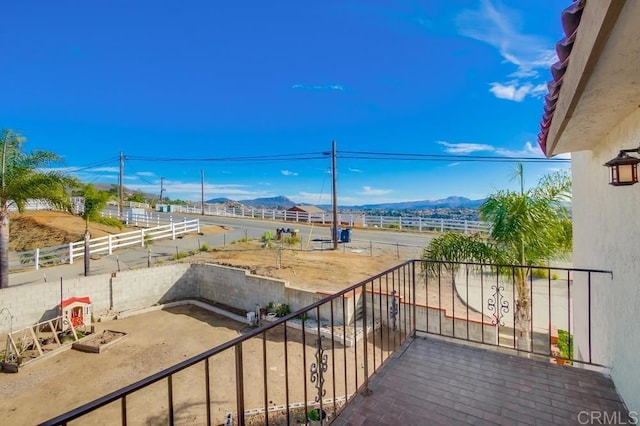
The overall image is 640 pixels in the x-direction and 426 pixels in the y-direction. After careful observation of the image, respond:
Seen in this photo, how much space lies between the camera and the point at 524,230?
14.6 feet

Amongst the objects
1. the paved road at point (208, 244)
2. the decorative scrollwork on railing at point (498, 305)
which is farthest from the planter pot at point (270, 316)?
the decorative scrollwork on railing at point (498, 305)

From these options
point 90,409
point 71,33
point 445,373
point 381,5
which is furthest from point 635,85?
point 71,33

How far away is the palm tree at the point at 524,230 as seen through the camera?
449cm

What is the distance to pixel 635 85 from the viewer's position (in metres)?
1.56

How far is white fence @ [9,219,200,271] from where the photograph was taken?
1041 cm

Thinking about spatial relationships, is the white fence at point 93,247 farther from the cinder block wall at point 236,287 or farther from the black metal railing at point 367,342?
the black metal railing at point 367,342

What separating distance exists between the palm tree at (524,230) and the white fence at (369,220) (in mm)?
5951

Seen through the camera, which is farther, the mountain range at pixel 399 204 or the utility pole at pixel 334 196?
the mountain range at pixel 399 204

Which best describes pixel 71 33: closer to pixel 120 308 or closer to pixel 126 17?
pixel 126 17

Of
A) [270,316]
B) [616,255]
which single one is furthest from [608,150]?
[270,316]

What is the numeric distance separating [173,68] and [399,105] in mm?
11736

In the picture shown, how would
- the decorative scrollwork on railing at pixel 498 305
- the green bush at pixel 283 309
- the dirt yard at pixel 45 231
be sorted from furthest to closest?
A: the dirt yard at pixel 45 231 → the green bush at pixel 283 309 → the decorative scrollwork on railing at pixel 498 305

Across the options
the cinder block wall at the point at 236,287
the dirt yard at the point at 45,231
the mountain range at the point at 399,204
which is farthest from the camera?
the mountain range at the point at 399,204

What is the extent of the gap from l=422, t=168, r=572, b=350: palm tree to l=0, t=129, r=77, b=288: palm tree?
36.1 feet
